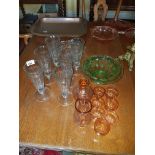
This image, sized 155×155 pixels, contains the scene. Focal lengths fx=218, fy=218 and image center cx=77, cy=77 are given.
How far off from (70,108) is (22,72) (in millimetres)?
371

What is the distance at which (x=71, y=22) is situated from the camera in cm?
160

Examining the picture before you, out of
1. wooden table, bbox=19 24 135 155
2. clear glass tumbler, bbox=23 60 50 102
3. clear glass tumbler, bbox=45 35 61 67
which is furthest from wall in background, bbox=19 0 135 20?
wooden table, bbox=19 24 135 155

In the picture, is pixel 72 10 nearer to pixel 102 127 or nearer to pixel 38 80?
pixel 38 80

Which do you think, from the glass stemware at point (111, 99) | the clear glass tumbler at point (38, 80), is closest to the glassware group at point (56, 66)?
the clear glass tumbler at point (38, 80)

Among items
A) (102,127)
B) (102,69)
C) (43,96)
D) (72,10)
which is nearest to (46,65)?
(43,96)

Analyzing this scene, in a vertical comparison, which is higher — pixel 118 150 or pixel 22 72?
pixel 22 72

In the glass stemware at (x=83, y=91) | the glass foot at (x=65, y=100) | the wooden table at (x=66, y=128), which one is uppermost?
the glass stemware at (x=83, y=91)

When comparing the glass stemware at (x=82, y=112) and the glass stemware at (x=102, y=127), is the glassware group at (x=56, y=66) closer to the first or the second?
the glass stemware at (x=82, y=112)

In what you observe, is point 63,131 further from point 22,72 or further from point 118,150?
point 22,72

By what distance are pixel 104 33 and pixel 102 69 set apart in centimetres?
45

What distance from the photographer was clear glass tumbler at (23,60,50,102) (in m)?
0.94

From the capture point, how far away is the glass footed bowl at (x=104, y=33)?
4.71 feet

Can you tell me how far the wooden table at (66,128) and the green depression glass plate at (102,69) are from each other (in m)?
0.06
